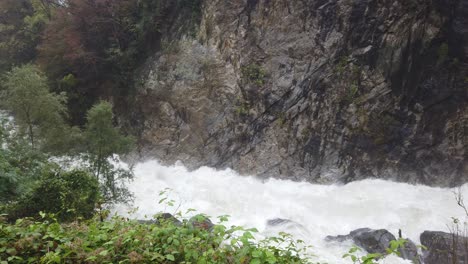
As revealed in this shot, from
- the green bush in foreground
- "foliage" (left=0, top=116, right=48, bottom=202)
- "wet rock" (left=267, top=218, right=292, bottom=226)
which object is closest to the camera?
the green bush in foreground

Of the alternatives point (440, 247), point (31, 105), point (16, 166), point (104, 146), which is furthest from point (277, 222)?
point (31, 105)

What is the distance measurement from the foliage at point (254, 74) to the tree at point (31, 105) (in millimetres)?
7272

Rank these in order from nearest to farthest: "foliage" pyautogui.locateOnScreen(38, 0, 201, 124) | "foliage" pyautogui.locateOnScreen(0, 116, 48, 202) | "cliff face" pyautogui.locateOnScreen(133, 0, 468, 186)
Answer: "foliage" pyautogui.locateOnScreen(0, 116, 48, 202)
"cliff face" pyautogui.locateOnScreen(133, 0, 468, 186)
"foliage" pyautogui.locateOnScreen(38, 0, 201, 124)

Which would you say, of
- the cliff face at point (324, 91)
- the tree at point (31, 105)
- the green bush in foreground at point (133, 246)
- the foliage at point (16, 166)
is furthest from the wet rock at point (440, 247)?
the tree at point (31, 105)

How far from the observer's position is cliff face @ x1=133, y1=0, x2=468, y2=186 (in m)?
12.6

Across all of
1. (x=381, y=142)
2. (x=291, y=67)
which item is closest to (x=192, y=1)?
(x=291, y=67)

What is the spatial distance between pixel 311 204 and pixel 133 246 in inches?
372

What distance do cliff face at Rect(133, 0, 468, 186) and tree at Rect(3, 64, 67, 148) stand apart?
5335 mm

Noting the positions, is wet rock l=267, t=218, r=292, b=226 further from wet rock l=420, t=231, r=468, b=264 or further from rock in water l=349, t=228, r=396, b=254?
wet rock l=420, t=231, r=468, b=264

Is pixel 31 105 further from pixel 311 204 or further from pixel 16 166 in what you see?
pixel 311 204

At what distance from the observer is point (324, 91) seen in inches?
539

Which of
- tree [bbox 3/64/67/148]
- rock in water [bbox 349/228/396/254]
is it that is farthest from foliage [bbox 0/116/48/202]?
rock in water [bbox 349/228/396/254]

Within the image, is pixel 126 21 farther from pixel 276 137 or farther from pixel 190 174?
pixel 276 137

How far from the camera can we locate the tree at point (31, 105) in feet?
36.7
